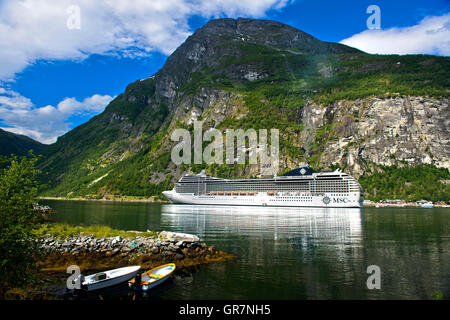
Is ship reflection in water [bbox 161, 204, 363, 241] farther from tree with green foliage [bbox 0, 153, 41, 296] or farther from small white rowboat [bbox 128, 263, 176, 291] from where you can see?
tree with green foliage [bbox 0, 153, 41, 296]

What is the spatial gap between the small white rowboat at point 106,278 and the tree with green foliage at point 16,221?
13.3 feet

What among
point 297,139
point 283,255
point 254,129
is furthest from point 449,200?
point 283,255

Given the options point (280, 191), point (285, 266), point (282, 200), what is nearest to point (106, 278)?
point (285, 266)

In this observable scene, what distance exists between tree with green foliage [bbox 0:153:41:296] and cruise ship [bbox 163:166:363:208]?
97.7 metres

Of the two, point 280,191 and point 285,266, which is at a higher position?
point 280,191

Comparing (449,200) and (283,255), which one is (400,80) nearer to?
(449,200)

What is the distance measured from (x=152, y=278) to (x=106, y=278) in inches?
108

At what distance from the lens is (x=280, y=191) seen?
11006cm

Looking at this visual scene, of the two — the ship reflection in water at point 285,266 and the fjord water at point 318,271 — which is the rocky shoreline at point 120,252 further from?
the ship reflection in water at point 285,266

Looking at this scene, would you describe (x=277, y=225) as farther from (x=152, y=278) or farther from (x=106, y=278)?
(x=106, y=278)

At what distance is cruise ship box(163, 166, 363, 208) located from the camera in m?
99.4

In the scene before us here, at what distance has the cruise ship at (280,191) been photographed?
9938 cm

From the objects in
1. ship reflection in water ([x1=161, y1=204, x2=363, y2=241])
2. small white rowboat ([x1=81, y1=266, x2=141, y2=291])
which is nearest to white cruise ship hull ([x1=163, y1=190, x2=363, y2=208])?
ship reflection in water ([x1=161, y1=204, x2=363, y2=241])
